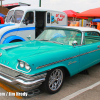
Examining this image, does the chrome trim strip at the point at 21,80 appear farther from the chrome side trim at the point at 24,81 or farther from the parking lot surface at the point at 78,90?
the parking lot surface at the point at 78,90

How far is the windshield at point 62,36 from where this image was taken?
Answer: 408cm

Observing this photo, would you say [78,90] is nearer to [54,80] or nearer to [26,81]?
[54,80]

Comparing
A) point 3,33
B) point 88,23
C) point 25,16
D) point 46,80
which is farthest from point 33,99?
point 88,23

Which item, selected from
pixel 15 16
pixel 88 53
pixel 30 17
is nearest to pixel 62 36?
pixel 88 53

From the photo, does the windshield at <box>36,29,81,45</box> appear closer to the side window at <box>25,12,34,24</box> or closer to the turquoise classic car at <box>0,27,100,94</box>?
the turquoise classic car at <box>0,27,100,94</box>

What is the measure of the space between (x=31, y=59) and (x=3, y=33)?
3.85 m

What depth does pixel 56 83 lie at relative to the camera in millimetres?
3312

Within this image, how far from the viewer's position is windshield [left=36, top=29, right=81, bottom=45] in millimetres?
4078

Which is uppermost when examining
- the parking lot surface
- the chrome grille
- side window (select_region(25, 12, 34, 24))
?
side window (select_region(25, 12, 34, 24))

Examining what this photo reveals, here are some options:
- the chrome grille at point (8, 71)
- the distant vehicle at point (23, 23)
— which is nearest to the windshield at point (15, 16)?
the distant vehicle at point (23, 23)

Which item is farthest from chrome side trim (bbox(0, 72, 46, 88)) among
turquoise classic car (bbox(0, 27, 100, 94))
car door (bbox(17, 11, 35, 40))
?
car door (bbox(17, 11, 35, 40))

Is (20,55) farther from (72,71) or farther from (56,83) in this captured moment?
(72,71)

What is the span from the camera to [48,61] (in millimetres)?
2969

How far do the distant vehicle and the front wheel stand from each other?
3.53 m
